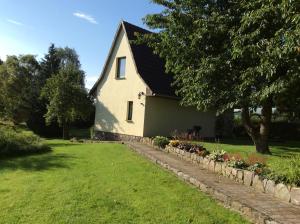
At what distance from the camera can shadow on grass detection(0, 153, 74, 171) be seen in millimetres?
11912

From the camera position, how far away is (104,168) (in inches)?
440

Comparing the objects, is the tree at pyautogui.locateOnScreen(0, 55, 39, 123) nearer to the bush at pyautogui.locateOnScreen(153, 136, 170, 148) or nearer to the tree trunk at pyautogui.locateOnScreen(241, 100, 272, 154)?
the bush at pyautogui.locateOnScreen(153, 136, 170, 148)

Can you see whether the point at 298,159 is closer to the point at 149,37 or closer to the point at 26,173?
the point at 26,173

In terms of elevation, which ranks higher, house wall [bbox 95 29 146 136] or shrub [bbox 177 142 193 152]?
house wall [bbox 95 29 146 136]

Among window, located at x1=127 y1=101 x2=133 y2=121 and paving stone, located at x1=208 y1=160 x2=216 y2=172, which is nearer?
paving stone, located at x1=208 y1=160 x2=216 y2=172

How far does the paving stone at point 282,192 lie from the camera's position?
7.32 m

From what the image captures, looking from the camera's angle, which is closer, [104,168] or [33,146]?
[104,168]

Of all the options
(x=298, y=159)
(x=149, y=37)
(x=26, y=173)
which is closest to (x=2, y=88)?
(x=149, y=37)

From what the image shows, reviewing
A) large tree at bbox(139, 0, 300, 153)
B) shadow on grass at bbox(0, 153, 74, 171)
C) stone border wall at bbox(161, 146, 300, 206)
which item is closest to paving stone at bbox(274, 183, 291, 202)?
stone border wall at bbox(161, 146, 300, 206)

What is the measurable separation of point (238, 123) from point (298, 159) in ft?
74.0

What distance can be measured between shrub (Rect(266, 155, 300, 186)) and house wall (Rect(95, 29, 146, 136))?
1190cm

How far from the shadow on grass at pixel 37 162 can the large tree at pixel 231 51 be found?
18.7ft

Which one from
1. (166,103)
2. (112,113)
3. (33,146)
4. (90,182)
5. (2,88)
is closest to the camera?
(90,182)

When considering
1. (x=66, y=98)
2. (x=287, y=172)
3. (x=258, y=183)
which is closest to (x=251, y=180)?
(x=258, y=183)
